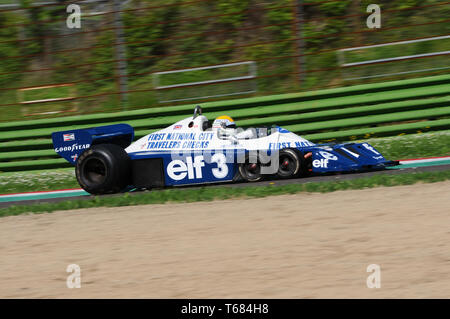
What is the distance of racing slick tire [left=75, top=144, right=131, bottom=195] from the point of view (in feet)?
32.5

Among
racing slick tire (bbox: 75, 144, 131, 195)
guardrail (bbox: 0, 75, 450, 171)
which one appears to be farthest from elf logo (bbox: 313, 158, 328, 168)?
racing slick tire (bbox: 75, 144, 131, 195)

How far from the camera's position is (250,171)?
980 cm

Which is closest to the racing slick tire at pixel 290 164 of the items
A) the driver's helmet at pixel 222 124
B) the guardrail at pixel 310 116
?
the driver's helmet at pixel 222 124

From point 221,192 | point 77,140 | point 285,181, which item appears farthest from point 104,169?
point 285,181

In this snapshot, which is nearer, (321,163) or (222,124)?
(321,163)

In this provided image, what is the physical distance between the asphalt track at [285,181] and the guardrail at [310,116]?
3.98 ft

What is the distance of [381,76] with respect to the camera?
12.9 meters

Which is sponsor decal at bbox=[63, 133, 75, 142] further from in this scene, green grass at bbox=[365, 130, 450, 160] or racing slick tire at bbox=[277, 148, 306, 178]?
green grass at bbox=[365, 130, 450, 160]

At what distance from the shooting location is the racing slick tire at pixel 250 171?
9.77 metres

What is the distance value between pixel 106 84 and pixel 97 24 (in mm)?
1893

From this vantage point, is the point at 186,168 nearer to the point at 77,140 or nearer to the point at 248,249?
the point at 77,140

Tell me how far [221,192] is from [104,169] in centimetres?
208

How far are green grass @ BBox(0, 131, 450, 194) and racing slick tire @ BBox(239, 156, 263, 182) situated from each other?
2.60 metres
